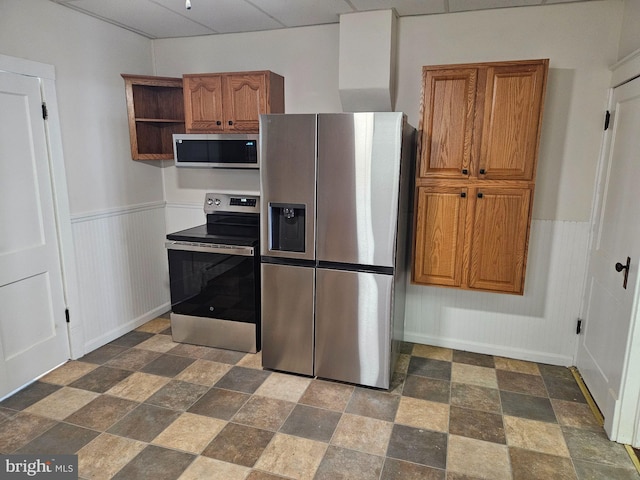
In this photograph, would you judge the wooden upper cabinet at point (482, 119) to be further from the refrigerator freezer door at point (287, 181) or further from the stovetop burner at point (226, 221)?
the stovetop burner at point (226, 221)

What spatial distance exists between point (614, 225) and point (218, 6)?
290 cm

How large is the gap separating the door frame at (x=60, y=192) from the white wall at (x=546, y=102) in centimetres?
118

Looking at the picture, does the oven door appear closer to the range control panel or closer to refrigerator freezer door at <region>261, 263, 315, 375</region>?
refrigerator freezer door at <region>261, 263, 315, 375</region>

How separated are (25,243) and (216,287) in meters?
1.29

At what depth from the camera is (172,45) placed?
3637mm

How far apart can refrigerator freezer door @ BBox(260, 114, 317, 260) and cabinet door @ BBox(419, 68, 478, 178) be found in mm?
765

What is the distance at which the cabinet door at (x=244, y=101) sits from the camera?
Result: 316 cm

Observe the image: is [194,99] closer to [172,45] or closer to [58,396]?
[172,45]

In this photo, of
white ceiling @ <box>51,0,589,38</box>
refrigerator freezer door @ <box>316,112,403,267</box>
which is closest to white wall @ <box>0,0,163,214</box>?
white ceiling @ <box>51,0,589,38</box>

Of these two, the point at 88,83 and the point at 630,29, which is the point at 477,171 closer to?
the point at 630,29

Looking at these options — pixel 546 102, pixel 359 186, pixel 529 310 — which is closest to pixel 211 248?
pixel 359 186

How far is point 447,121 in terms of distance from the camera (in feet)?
8.87

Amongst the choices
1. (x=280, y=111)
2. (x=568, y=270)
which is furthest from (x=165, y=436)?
(x=568, y=270)

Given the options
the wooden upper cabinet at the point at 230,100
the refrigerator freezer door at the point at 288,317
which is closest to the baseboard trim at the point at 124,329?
the refrigerator freezer door at the point at 288,317
